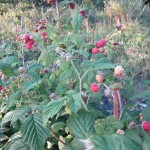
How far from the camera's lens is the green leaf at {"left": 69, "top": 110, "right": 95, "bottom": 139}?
1.22 metres

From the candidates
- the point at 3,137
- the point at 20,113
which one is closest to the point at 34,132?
the point at 20,113

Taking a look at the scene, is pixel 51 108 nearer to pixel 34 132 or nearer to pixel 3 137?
pixel 34 132

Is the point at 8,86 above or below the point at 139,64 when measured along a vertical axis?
above

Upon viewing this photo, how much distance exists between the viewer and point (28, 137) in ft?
4.23

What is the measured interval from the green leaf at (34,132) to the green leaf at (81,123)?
0.13 meters

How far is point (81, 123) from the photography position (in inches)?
49.6

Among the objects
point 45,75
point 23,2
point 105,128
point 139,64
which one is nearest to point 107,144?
point 105,128

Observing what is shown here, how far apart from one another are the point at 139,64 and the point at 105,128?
2.35 meters

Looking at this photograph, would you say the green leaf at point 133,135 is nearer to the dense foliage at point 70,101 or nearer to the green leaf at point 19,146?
the dense foliage at point 70,101

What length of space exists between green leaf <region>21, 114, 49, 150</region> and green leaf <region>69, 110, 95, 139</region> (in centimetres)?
13

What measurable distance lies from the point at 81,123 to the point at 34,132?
0.66 feet

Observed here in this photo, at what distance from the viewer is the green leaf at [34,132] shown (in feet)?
4.22

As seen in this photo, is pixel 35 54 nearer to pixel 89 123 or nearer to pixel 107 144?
pixel 89 123

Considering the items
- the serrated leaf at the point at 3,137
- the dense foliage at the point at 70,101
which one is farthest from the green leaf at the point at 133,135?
the serrated leaf at the point at 3,137
